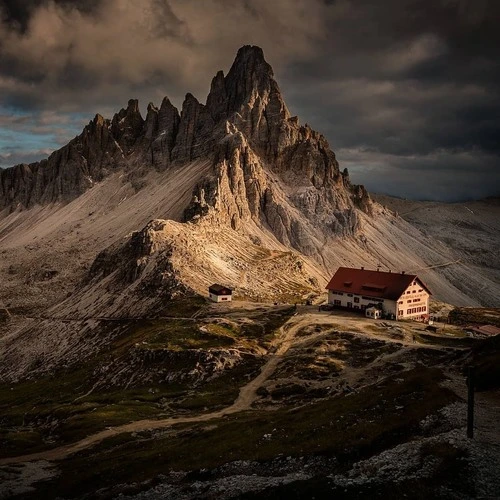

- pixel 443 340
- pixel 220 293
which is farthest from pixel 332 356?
pixel 220 293

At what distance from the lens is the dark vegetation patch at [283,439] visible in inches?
1730

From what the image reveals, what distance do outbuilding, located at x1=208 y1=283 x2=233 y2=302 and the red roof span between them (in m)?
28.2

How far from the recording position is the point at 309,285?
186m

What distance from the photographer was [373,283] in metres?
126

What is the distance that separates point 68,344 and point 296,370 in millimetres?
79334

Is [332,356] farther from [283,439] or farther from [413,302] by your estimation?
[283,439]

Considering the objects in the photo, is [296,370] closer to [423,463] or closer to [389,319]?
[389,319]

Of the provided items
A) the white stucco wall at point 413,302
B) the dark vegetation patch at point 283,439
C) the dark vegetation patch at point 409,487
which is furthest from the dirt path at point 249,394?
the dark vegetation patch at point 409,487

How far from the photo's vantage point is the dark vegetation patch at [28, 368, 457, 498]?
43.9 meters

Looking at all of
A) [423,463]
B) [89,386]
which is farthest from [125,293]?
[423,463]

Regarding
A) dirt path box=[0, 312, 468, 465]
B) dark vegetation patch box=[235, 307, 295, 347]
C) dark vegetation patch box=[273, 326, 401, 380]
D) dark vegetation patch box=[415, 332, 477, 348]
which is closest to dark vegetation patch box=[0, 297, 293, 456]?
dark vegetation patch box=[235, 307, 295, 347]

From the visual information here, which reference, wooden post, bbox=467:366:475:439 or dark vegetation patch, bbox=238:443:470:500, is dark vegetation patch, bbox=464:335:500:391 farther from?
dark vegetation patch, bbox=238:443:470:500

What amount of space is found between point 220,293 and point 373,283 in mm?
41474

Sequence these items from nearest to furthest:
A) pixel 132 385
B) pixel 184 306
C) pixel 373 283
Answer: pixel 132 385 → pixel 373 283 → pixel 184 306
